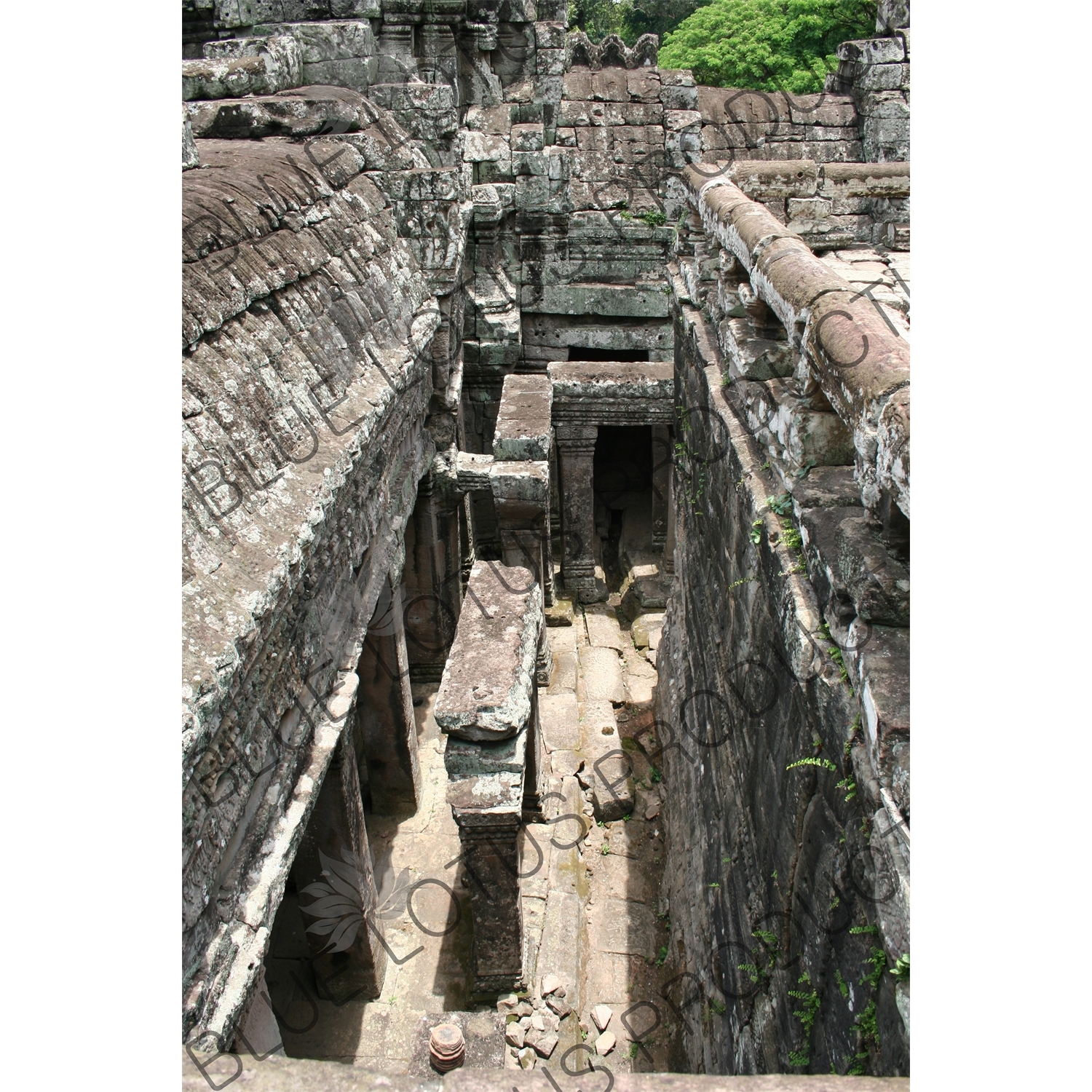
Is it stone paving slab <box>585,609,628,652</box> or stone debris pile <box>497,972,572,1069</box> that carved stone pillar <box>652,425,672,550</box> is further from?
stone debris pile <box>497,972,572,1069</box>

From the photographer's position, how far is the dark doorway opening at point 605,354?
14633mm

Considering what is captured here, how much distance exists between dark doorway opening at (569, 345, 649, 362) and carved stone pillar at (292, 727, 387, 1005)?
32.3ft

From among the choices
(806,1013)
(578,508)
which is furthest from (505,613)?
(578,508)

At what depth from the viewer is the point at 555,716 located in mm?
10000

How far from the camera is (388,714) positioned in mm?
8250

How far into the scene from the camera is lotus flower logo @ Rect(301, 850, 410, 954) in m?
6.28

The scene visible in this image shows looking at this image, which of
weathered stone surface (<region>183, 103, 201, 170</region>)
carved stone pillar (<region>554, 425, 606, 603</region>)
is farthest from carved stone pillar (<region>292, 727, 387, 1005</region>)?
carved stone pillar (<region>554, 425, 606, 603</region>)

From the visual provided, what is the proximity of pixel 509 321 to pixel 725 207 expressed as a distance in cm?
874

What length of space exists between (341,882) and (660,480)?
8.11 metres

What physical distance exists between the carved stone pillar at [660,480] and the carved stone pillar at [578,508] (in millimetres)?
1009

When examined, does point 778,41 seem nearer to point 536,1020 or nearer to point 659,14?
point 659,14

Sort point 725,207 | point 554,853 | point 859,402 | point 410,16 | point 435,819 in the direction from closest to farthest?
point 859,402, point 725,207, point 554,853, point 435,819, point 410,16

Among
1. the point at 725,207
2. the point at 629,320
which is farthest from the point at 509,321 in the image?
the point at 725,207

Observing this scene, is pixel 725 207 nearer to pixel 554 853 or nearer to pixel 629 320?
pixel 554 853
